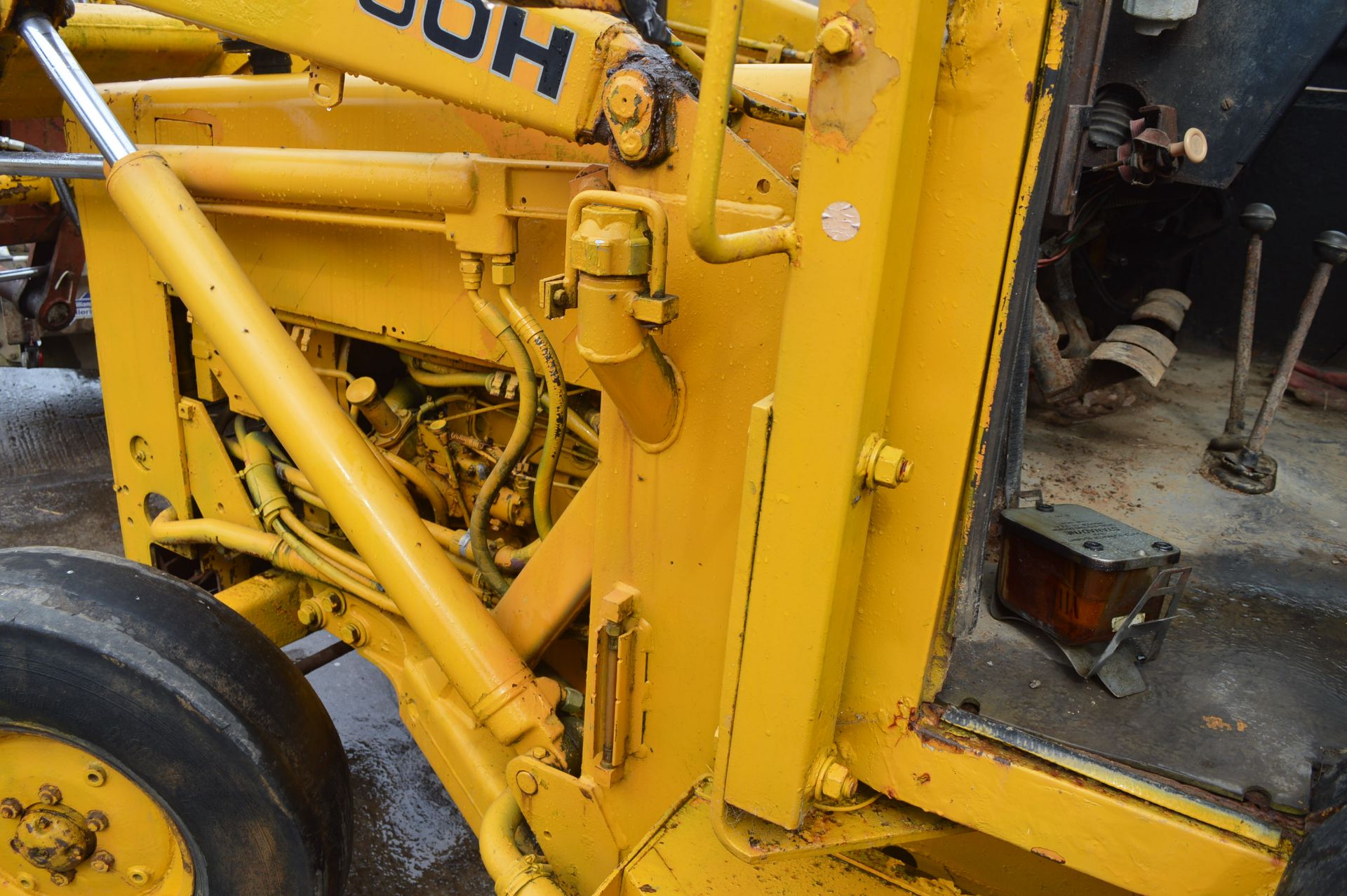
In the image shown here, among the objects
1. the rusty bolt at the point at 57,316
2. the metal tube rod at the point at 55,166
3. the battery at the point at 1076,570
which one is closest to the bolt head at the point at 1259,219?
the battery at the point at 1076,570

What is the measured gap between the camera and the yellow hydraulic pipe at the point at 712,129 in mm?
925

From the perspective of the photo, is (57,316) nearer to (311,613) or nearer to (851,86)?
(311,613)

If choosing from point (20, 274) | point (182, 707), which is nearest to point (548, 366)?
point (182, 707)

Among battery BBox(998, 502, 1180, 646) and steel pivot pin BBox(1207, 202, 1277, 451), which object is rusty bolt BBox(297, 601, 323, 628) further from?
steel pivot pin BBox(1207, 202, 1277, 451)

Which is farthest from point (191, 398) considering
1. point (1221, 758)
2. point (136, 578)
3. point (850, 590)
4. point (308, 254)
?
point (1221, 758)

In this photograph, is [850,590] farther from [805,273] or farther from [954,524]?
[805,273]

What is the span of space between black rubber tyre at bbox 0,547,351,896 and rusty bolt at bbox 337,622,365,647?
1.48 ft

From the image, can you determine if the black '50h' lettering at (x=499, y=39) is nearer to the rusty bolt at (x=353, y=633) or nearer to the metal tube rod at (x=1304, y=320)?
the rusty bolt at (x=353, y=633)

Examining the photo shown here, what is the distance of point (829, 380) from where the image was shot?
1.11 meters

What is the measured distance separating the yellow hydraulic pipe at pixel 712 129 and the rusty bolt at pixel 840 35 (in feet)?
0.42

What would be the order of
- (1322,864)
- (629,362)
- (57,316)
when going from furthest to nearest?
(57,316) → (629,362) → (1322,864)

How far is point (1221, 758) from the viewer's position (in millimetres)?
1344

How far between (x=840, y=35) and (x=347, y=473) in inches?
42.7

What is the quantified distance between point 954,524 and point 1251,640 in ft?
2.71
